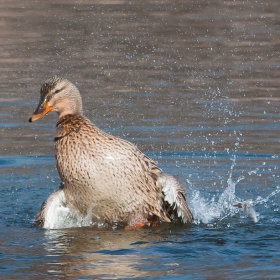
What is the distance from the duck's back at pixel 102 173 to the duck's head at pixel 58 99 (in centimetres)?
8

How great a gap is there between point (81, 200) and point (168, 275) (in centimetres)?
147

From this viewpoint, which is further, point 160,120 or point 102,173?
point 160,120

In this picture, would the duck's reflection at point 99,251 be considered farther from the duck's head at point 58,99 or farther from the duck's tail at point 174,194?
the duck's head at point 58,99

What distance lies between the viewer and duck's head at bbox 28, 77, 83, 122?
7562mm

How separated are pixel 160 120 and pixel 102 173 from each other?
415 cm

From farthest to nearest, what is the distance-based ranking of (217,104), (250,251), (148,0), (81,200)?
(148,0) < (217,104) < (81,200) < (250,251)

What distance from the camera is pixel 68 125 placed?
7598 mm

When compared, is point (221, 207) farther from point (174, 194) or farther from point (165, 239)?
point (165, 239)

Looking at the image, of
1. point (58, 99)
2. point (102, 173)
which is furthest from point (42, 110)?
point (102, 173)

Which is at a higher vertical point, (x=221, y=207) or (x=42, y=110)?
(x=42, y=110)

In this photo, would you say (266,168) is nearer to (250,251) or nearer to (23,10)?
(250,251)

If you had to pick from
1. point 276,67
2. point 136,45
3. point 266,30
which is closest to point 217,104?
point 276,67

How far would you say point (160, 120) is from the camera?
11.4 m

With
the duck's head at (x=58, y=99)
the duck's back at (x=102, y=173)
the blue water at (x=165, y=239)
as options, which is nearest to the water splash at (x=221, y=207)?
the blue water at (x=165, y=239)
